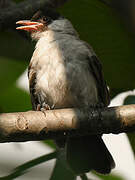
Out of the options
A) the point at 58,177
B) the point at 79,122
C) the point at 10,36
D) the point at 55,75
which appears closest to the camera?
A: the point at 79,122

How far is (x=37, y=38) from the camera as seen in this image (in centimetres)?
299

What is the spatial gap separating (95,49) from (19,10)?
621 millimetres

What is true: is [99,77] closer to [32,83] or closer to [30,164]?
[32,83]

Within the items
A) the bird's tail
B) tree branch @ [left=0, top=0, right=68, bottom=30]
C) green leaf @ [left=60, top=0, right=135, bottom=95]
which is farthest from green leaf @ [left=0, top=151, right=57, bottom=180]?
tree branch @ [left=0, top=0, right=68, bottom=30]

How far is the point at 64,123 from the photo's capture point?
147 centimetres

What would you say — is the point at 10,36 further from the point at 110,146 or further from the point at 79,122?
the point at 110,146

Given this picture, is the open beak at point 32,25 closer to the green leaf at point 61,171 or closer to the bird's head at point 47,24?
the bird's head at point 47,24

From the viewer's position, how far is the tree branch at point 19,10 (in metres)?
1.91

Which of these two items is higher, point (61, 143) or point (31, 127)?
point (31, 127)

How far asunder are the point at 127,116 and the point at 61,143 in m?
0.98

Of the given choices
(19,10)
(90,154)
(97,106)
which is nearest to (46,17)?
(97,106)

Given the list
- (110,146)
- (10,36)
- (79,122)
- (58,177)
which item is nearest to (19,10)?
(10,36)

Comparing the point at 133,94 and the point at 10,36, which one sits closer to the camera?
the point at 10,36

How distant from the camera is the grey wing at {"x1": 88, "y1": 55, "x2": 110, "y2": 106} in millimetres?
2478
